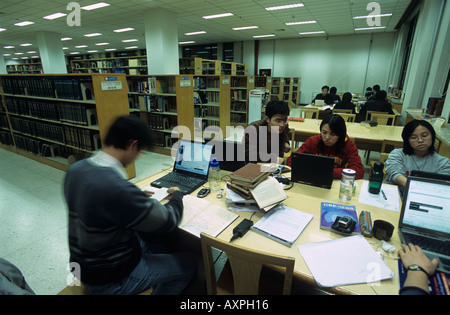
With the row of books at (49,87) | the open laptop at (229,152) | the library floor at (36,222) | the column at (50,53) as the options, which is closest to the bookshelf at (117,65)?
the column at (50,53)

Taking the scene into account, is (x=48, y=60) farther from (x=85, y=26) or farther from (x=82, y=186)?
(x=82, y=186)

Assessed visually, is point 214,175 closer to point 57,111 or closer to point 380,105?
point 57,111

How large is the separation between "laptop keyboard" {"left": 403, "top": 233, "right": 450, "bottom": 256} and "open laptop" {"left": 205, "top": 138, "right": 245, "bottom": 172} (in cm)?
116

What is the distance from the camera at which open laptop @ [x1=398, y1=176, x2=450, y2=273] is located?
3.77ft

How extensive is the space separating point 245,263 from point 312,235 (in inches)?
18.7

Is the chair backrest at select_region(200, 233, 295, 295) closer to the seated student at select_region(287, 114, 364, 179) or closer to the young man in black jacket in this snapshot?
the young man in black jacket

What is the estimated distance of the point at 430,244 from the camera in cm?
116

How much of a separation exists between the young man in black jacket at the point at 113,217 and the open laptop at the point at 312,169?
3.31 feet

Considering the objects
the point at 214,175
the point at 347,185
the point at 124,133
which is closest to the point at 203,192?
the point at 214,175

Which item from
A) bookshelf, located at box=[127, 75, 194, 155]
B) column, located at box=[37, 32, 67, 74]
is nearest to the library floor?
bookshelf, located at box=[127, 75, 194, 155]

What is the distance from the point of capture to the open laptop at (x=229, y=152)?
1884mm

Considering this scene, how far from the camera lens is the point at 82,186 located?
3.40ft

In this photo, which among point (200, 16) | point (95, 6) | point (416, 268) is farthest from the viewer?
point (200, 16)

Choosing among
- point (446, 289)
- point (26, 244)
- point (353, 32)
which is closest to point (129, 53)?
point (353, 32)
